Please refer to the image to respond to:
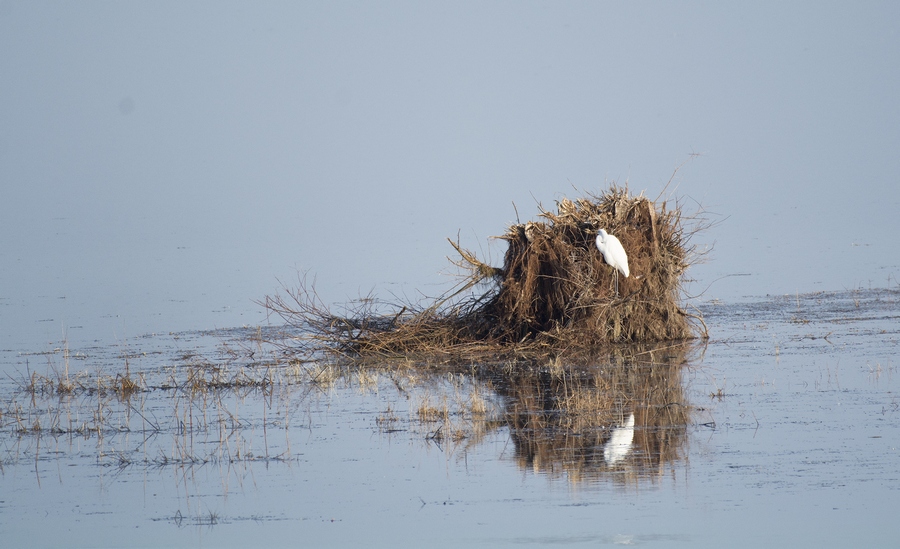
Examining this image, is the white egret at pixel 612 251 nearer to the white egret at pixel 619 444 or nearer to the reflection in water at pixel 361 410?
the reflection in water at pixel 361 410

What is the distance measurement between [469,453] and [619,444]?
1299mm

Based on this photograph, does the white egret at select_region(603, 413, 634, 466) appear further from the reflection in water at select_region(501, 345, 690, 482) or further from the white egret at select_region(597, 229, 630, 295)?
the white egret at select_region(597, 229, 630, 295)

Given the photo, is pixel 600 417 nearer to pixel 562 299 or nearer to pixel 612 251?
pixel 612 251

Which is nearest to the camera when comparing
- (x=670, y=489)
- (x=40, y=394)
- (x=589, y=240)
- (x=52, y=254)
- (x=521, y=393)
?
(x=670, y=489)

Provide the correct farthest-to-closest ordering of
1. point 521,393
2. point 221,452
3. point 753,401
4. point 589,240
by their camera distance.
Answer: point 589,240 → point 521,393 → point 753,401 → point 221,452

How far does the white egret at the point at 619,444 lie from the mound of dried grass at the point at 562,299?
530 cm

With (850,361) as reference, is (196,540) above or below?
below

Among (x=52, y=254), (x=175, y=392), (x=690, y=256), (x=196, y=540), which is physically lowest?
(x=196, y=540)

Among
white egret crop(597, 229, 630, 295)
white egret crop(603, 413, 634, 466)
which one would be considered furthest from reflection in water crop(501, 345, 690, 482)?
white egret crop(597, 229, 630, 295)

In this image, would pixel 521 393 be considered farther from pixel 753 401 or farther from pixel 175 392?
pixel 175 392

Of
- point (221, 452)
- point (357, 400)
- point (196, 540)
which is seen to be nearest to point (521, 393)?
point (357, 400)

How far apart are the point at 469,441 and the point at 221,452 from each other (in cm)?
224

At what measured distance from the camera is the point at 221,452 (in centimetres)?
1002

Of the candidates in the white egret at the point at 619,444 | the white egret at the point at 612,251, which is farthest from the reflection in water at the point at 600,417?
the white egret at the point at 612,251
